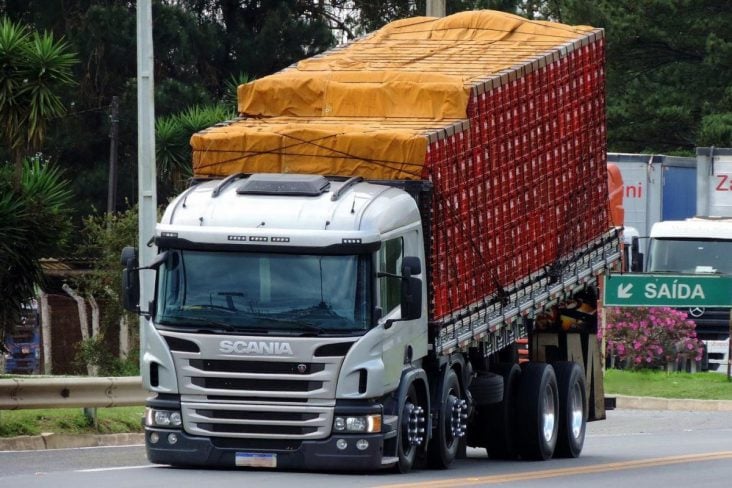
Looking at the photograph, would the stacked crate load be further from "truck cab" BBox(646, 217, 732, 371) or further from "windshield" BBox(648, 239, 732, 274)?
"windshield" BBox(648, 239, 732, 274)

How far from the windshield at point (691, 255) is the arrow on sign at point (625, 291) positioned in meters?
7.35

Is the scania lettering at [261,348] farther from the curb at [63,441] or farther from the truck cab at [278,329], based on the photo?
the curb at [63,441]

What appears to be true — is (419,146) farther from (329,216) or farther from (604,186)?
(604,186)

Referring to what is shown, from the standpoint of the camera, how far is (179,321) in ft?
48.5

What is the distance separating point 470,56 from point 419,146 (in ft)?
12.3

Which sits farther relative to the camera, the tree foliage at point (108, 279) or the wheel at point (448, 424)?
the tree foliage at point (108, 279)

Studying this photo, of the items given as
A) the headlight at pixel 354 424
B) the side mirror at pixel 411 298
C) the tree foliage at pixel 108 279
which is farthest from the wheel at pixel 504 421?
the tree foliage at pixel 108 279

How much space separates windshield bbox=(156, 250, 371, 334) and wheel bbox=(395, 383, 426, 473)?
1.05 meters

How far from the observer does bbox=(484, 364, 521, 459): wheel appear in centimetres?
1855

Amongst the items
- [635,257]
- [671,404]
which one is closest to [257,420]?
Answer: [671,404]

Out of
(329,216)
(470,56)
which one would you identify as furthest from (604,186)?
(329,216)

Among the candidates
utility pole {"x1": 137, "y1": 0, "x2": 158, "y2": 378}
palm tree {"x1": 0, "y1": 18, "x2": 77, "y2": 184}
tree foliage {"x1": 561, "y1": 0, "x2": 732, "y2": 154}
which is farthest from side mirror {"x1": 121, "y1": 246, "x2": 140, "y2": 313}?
tree foliage {"x1": 561, "y1": 0, "x2": 732, "y2": 154}

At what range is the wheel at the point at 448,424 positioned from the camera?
16.2 metres

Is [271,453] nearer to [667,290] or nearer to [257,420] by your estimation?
[257,420]
